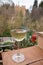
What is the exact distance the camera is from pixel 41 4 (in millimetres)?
1062

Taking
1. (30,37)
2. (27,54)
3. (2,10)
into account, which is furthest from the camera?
(2,10)

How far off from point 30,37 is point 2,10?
12.3 inches

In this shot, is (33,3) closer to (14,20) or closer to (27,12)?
(27,12)

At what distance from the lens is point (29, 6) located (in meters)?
1.04

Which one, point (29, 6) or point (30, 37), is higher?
point (29, 6)

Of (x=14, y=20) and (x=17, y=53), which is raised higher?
(x=14, y=20)

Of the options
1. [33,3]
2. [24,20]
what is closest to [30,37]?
[24,20]

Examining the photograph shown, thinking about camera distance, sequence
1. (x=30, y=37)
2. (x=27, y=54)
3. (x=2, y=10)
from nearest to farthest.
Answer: (x=27, y=54) → (x=30, y=37) → (x=2, y=10)

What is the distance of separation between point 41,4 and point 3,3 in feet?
0.98

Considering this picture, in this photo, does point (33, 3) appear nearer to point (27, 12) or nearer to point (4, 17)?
point (27, 12)

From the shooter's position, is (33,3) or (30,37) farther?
(33,3)

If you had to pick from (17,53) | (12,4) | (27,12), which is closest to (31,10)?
→ (27,12)

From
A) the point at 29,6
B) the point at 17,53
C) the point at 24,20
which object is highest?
the point at 29,6

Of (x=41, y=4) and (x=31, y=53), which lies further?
(x=41, y=4)
